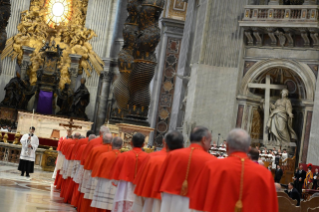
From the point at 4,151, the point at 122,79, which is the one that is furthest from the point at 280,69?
the point at 122,79

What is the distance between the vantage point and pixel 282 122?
19516 millimetres

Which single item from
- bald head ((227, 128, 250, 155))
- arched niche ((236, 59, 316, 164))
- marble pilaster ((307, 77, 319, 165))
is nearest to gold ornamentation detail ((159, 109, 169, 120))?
arched niche ((236, 59, 316, 164))

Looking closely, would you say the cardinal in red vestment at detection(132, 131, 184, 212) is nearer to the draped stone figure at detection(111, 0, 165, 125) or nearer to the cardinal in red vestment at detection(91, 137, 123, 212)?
the cardinal in red vestment at detection(91, 137, 123, 212)

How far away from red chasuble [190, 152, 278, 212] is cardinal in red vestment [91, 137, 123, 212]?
368cm

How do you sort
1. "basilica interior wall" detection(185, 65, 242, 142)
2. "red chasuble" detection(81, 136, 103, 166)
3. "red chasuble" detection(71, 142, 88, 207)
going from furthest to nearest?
1. "basilica interior wall" detection(185, 65, 242, 142)
2. "red chasuble" detection(71, 142, 88, 207)
3. "red chasuble" detection(81, 136, 103, 166)

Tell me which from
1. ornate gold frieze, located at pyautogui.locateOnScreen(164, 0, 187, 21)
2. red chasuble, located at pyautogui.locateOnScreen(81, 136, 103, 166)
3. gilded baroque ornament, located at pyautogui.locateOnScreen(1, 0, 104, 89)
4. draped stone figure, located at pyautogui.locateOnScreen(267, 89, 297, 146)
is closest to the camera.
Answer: red chasuble, located at pyautogui.locateOnScreen(81, 136, 103, 166)

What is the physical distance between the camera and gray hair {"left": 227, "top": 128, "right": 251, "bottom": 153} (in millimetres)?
4414

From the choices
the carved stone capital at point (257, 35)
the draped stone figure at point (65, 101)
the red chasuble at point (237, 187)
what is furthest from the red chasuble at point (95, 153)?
the draped stone figure at point (65, 101)

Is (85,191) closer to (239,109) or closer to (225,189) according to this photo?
(225,189)

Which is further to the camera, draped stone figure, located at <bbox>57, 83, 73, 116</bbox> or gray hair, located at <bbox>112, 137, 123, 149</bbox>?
draped stone figure, located at <bbox>57, 83, 73, 116</bbox>

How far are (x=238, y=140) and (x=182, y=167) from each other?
3.26 ft

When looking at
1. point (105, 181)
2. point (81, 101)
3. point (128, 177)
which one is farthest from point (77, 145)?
point (81, 101)

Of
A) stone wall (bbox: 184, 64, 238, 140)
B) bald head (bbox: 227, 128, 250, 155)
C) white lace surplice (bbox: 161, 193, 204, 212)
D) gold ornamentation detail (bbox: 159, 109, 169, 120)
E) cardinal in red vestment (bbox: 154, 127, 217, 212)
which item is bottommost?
white lace surplice (bbox: 161, 193, 204, 212)

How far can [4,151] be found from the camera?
20.7m
